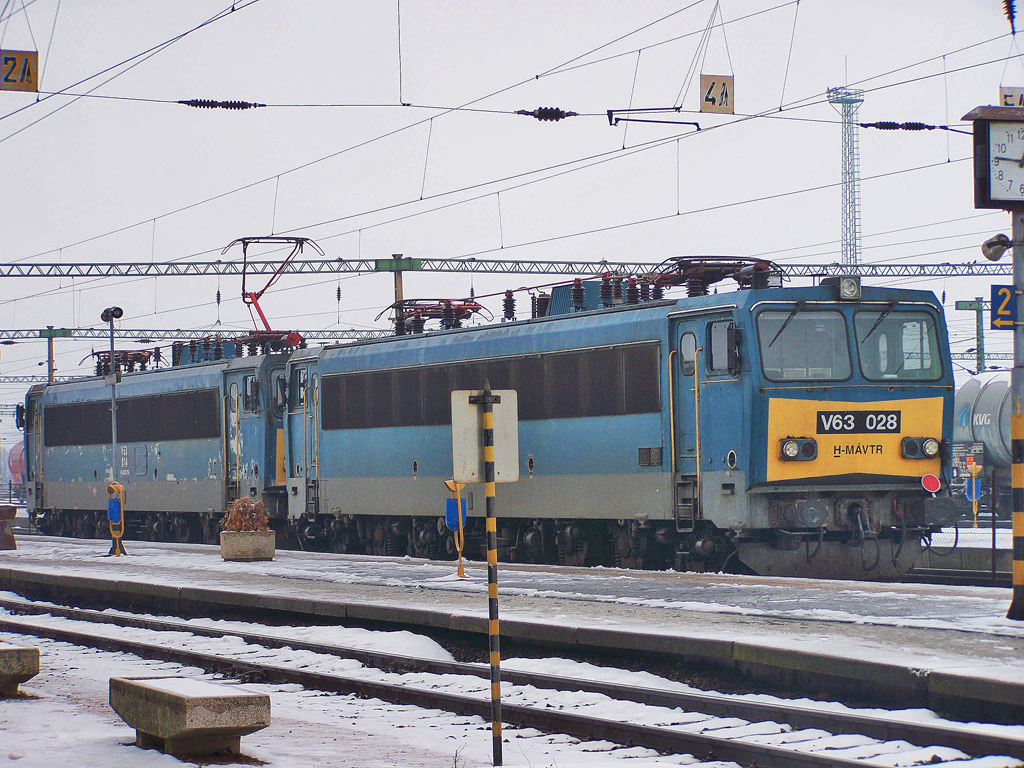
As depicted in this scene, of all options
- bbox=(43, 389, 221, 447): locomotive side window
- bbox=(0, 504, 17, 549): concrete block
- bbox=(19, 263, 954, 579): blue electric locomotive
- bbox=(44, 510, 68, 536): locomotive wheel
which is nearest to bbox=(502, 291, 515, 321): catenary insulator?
bbox=(19, 263, 954, 579): blue electric locomotive

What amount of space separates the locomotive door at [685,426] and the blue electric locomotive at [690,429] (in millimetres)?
25

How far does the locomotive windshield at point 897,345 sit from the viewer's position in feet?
58.2

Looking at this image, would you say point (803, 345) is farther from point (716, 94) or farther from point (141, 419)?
point (141, 419)

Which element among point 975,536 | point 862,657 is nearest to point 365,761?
point 862,657

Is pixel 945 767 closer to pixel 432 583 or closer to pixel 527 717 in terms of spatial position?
pixel 527 717

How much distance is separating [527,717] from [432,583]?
6.89 metres

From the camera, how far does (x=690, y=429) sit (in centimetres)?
1789

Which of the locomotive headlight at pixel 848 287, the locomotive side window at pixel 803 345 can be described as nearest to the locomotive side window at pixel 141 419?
the locomotive side window at pixel 803 345

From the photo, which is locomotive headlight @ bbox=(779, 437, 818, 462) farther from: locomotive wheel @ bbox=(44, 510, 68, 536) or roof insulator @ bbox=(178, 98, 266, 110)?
locomotive wheel @ bbox=(44, 510, 68, 536)

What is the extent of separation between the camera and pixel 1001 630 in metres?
10.8

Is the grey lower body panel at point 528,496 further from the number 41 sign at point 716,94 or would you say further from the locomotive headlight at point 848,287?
the number 41 sign at point 716,94

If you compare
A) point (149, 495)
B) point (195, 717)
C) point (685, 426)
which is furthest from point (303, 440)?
point (195, 717)

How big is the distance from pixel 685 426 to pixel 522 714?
27.4ft

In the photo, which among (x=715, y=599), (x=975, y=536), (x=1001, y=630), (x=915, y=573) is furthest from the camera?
(x=975, y=536)
